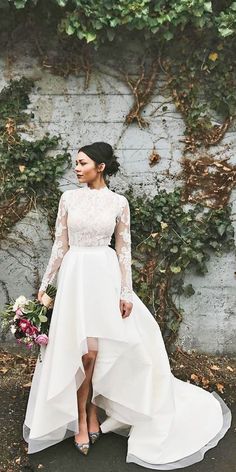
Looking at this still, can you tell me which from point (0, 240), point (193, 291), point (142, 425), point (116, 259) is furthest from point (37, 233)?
point (142, 425)

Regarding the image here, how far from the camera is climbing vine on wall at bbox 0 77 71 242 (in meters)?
4.02

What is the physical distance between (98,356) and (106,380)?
0.55ft

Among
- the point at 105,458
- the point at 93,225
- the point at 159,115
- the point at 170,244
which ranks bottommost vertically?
the point at 105,458

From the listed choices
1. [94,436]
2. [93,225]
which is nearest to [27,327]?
[93,225]

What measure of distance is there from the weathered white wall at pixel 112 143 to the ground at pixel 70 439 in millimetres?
326

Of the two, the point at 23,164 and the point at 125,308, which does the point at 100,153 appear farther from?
the point at 23,164

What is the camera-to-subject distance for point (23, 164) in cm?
407

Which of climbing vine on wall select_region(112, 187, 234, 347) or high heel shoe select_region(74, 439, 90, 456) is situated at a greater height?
climbing vine on wall select_region(112, 187, 234, 347)

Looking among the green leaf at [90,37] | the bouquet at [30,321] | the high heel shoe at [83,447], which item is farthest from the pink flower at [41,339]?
the green leaf at [90,37]

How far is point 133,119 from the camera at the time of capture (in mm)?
4070

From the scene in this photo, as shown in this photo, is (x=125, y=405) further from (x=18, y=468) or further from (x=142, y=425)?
(x=18, y=468)

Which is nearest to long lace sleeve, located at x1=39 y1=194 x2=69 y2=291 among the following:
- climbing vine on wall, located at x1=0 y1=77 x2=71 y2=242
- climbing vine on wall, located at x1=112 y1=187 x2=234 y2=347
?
climbing vine on wall, located at x1=0 y1=77 x2=71 y2=242

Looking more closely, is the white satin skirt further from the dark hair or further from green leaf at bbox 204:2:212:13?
green leaf at bbox 204:2:212:13

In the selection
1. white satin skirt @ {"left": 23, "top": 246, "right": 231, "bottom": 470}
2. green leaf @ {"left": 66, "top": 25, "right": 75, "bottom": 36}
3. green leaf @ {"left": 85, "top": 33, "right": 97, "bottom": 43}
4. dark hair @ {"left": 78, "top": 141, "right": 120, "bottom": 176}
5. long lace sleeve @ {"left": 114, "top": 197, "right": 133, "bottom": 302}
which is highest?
green leaf @ {"left": 66, "top": 25, "right": 75, "bottom": 36}
